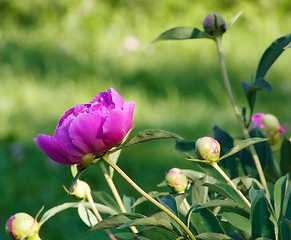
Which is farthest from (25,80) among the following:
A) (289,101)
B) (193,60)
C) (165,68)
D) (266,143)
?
(266,143)

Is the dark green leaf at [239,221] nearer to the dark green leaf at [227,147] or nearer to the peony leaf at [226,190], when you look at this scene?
the peony leaf at [226,190]

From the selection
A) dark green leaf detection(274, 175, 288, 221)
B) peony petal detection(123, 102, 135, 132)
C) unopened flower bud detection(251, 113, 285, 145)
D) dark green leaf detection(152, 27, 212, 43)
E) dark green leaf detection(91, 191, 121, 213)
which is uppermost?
dark green leaf detection(152, 27, 212, 43)

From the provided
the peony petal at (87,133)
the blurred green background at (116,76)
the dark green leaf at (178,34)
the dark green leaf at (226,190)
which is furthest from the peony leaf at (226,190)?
the blurred green background at (116,76)

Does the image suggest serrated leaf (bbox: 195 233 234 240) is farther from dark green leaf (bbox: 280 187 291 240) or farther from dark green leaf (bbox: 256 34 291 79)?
dark green leaf (bbox: 256 34 291 79)

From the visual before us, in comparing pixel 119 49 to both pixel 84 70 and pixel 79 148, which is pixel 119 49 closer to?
pixel 84 70

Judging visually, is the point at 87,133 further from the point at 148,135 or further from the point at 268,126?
the point at 268,126

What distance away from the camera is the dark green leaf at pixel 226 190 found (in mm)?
483

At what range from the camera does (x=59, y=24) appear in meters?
3.59

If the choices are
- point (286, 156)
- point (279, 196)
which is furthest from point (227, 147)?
point (279, 196)

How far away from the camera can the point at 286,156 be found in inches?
26.2

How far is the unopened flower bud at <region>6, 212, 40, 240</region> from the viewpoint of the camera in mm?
535

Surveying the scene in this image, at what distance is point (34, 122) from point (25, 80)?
0.52 m

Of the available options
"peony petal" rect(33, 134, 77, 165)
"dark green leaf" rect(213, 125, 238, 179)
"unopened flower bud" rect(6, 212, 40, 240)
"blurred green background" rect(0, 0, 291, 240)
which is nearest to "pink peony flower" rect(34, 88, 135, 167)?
"peony petal" rect(33, 134, 77, 165)

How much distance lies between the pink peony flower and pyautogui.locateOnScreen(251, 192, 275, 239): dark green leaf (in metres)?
0.14
